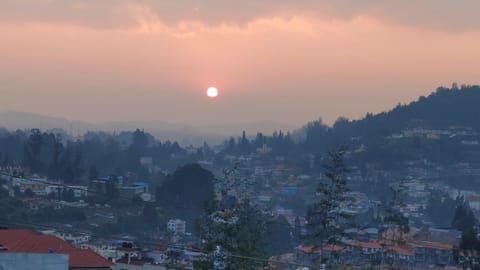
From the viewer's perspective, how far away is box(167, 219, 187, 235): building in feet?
168

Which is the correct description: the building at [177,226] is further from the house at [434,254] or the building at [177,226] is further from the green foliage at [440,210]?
the green foliage at [440,210]

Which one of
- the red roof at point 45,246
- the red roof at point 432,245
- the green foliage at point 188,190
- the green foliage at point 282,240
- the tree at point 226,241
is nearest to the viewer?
the red roof at point 45,246

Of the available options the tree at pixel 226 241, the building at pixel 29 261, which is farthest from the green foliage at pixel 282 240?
the building at pixel 29 261

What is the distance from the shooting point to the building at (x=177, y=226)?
51209mm

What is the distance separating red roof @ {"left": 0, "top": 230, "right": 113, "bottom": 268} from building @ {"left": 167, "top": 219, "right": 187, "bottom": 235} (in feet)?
86.1

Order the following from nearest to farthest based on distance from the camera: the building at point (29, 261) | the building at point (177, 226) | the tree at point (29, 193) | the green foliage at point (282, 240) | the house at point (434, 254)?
the building at point (29, 261) → the house at point (434, 254) → the green foliage at point (282, 240) → the building at point (177, 226) → the tree at point (29, 193)

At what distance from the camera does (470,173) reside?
3979 inches

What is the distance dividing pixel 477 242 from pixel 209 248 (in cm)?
757

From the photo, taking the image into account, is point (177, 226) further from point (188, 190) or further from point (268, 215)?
point (268, 215)

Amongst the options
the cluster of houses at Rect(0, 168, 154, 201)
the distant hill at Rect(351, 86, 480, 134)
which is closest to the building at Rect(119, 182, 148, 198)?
the cluster of houses at Rect(0, 168, 154, 201)

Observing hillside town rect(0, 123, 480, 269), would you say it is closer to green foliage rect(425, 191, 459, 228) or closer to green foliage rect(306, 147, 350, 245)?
green foliage rect(425, 191, 459, 228)

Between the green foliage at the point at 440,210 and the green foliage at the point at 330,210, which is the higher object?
the green foliage at the point at 330,210

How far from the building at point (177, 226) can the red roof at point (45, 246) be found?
86.1 feet

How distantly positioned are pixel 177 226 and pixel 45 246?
29.6m
